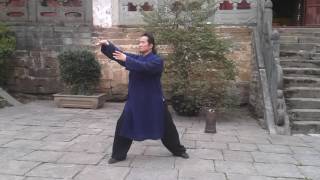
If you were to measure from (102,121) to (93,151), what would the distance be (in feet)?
6.99

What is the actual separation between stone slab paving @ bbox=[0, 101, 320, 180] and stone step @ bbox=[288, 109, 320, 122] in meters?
0.54

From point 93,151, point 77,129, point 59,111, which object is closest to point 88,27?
point 59,111

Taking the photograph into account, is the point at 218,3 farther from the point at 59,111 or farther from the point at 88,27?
the point at 59,111

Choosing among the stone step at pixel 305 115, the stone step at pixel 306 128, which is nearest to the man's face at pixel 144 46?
the stone step at pixel 306 128

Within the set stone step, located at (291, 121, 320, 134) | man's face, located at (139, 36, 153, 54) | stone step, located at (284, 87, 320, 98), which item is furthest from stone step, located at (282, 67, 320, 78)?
man's face, located at (139, 36, 153, 54)

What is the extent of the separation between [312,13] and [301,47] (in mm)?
2111

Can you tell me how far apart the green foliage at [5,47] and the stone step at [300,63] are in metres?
5.67

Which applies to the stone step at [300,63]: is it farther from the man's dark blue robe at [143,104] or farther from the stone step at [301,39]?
the man's dark blue robe at [143,104]

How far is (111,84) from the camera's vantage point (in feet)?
32.8

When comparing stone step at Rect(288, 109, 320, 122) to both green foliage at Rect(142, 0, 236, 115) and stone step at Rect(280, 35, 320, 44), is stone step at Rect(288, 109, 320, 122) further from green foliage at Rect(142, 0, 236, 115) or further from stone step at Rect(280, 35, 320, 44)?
stone step at Rect(280, 35, 320, 44)

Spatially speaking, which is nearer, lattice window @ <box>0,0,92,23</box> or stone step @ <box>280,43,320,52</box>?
stone step @ <box>280,43,320,52</box>

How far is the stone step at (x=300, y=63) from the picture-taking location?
28.2 ft

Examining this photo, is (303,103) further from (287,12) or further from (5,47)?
(5,47)

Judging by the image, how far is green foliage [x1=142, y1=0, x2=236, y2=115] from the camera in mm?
7914
